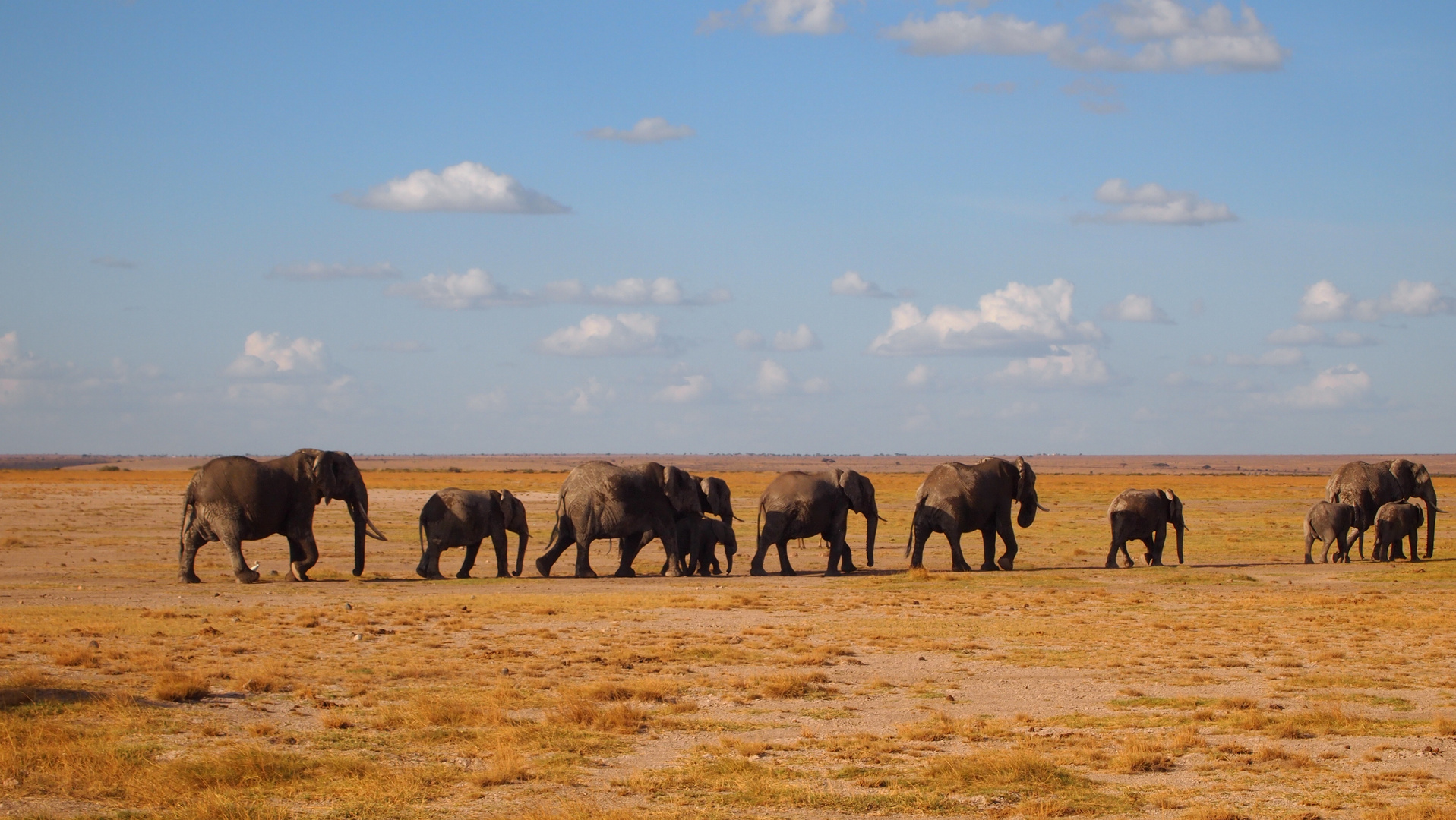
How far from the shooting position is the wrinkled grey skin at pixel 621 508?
3403 cm

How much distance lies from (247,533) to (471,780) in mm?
20563

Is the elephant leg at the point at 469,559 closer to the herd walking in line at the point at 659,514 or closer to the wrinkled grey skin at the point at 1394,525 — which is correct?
the herd walking in line at the point at 659,514

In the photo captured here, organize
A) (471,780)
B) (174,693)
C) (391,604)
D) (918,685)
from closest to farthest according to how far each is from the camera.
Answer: (471,780) → (174,693) → (918,685) → (391,604)

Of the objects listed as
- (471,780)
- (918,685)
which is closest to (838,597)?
(918,685)

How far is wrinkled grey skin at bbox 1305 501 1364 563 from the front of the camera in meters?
38.0

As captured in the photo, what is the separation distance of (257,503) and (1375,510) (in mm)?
29927

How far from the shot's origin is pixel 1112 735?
585 inches

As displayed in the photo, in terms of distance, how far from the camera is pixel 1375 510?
40.7 metres

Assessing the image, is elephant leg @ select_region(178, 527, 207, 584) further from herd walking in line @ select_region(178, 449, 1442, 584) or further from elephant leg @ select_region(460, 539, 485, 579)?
elephant leg @ select_region(460, 539, 485, 579)

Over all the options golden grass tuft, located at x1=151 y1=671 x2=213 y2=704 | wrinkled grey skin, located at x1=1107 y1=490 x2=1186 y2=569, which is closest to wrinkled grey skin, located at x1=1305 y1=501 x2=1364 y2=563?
wrinkled grey skin, located at x1=1107 y1=490 x2=1186 y2=569

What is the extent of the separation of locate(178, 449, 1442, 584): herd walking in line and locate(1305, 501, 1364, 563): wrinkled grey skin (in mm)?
41

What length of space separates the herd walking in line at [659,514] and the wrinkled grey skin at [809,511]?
0.04 m

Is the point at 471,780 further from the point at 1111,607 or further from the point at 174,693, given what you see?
the point at 1111,607

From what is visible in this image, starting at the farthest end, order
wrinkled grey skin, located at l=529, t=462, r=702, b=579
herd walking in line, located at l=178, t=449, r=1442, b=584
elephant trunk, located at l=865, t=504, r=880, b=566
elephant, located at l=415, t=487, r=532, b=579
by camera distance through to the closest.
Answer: elephant trunk, located at l=865, t=504, r=880, b=566, wrinkled grey skin, located at l=529, t=462, r=702, b=579, elephant, located at l=415, t=487, r=532, b=579, herd walking in line, located at l=178, t=449, r=1442, b=584
